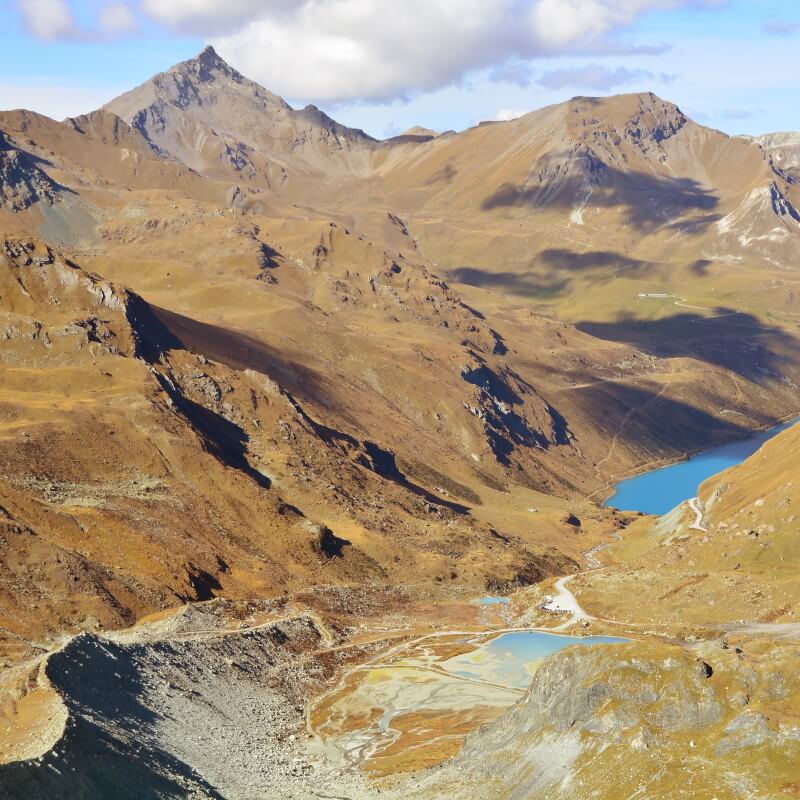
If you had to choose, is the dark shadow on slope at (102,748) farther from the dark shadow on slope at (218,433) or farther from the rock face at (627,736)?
the dark shadow on slope at (218,433)

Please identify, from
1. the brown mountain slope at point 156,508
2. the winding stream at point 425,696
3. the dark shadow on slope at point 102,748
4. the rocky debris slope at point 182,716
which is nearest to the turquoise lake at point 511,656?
the winding stream at point 425,696

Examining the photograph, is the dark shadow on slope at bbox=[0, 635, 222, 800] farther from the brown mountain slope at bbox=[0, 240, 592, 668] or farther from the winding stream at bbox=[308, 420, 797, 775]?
the winding stream at bbox=[308, 420, 797, 775]

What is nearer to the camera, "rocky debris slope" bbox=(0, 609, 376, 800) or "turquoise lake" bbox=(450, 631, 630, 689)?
"rocky debris slope" bbox=(0, 609, 376, 800)

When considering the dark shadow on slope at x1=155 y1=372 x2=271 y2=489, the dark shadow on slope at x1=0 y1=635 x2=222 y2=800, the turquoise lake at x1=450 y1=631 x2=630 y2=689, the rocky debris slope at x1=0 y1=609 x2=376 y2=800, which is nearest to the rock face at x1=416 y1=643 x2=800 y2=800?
the rocky debris slope at x1=0 y1=609 x2=376 y2=800

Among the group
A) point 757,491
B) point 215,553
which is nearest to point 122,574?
point 215,553

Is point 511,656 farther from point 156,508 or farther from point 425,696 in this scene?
point 156,508

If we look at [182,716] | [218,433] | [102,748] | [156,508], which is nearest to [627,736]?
[102,748]
